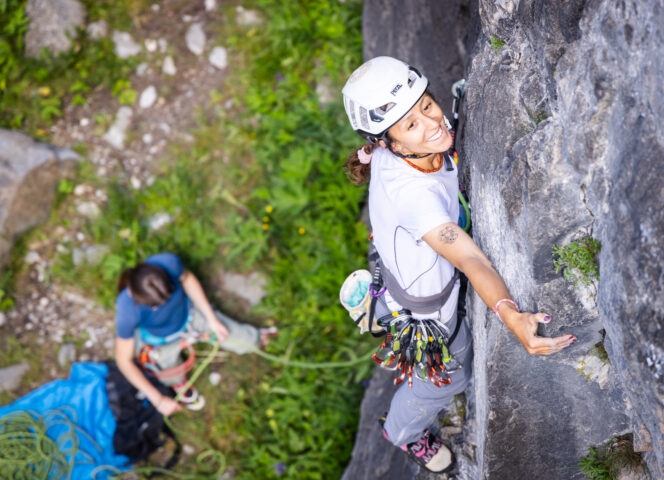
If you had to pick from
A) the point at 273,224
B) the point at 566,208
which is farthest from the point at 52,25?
the point at 566,208

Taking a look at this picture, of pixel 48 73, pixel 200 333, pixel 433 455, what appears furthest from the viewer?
pixel 48 73

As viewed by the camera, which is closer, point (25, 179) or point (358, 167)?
point (358, 167)

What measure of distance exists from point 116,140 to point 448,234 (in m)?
5.52

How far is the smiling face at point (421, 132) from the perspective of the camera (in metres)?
2.74

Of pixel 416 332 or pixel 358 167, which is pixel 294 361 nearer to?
pixel 416 332

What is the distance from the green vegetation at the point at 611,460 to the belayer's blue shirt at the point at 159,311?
12.5ft

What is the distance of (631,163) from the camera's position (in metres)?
1.83

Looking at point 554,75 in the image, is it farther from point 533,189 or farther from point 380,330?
point 380,330

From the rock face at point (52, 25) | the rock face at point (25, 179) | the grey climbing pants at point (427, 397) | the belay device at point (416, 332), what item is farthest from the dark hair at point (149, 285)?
the rock face at point (52, 25)

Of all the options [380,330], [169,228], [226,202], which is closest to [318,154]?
[226,202]

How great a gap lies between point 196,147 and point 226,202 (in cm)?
83

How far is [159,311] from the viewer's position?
5223 millimetres

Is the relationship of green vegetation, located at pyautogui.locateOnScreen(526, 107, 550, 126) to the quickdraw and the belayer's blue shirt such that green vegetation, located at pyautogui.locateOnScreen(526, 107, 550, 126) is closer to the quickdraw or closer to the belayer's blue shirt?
the quickdraw

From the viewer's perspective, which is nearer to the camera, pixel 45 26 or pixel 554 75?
pixel 554 75
